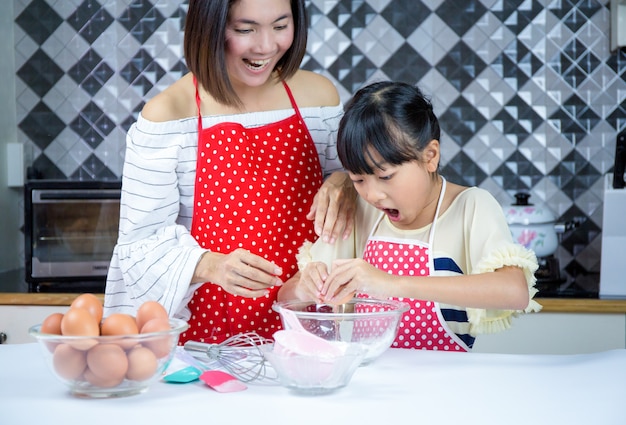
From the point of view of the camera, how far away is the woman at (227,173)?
1534 mm

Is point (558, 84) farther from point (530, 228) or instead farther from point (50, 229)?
point (50, 229)

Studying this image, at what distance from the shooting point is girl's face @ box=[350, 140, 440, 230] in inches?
57.8

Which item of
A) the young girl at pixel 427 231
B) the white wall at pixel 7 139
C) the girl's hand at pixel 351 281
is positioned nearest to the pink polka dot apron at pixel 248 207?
the young girl at pixel 427 231

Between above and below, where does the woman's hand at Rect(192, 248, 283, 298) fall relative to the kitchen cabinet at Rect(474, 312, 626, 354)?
above

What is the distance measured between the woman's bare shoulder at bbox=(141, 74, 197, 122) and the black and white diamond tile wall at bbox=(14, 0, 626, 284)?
123 centimetres

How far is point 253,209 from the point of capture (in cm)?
168

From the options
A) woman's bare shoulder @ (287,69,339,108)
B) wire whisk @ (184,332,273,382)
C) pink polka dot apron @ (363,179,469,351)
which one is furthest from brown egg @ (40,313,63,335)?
woman's bare shoulder @ (287,69,339,108)

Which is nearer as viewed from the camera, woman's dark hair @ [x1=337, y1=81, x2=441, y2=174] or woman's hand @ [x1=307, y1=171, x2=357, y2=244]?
woman's dark hair @ [x1=337, y1=81, x2=441, y2=174]

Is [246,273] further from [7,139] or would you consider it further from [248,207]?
[7,139]

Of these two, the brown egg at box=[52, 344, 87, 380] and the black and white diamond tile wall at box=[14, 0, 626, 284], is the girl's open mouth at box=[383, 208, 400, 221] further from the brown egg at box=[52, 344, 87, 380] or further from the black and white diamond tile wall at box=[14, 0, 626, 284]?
the black and white diamond tile wall at box=[14, 0, 626, 284]

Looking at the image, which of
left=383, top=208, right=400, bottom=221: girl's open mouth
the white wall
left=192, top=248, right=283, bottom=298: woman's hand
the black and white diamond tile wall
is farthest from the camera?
the white wall

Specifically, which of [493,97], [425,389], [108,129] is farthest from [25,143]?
[425,389]

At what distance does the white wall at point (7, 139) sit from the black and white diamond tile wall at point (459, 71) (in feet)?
0.23

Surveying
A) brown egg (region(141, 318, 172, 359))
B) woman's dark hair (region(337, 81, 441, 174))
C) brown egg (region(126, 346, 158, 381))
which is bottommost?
brown egg (region(126, 346, 158, 381))
